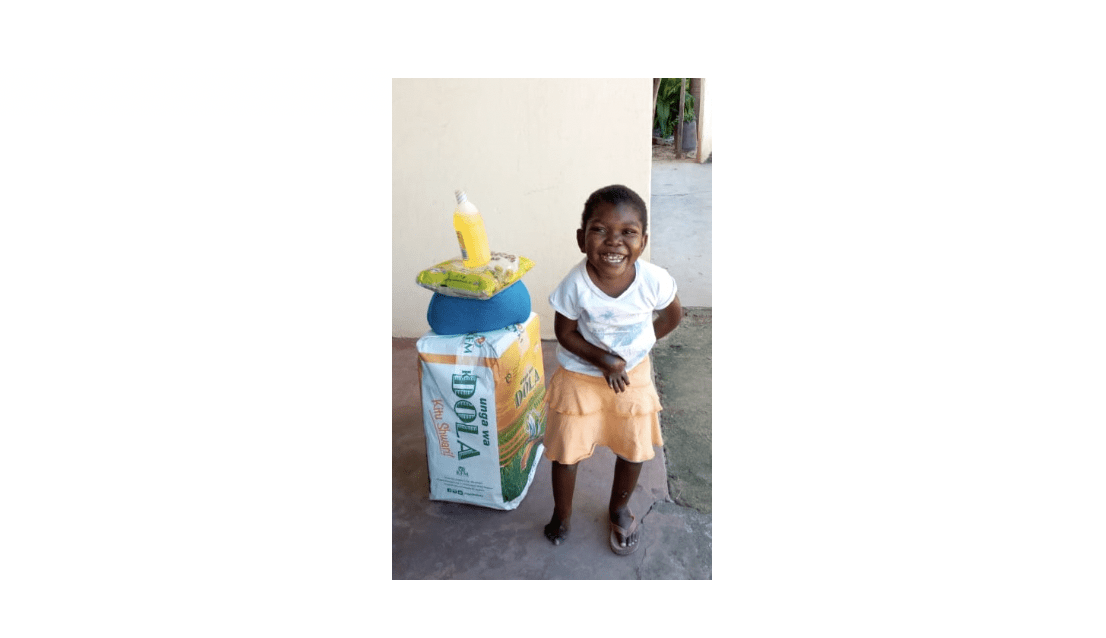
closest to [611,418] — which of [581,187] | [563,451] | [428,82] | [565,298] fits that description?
[563,451]

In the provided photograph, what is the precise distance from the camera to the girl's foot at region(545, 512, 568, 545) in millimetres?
2570

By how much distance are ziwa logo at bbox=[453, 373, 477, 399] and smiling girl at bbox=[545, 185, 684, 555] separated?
305mm

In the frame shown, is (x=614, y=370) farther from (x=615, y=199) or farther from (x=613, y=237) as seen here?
(x=615, y=199)

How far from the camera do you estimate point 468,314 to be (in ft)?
8.32

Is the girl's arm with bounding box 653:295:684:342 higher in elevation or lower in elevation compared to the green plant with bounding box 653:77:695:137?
lower

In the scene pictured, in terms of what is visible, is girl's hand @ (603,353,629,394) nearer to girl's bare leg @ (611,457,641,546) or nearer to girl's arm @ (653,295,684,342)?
girl's arm @ (653,295,684,342)

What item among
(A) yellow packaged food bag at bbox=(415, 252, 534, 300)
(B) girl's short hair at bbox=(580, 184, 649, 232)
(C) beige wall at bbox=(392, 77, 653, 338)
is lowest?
(A) yellow packaged food bag at bbox=(415, 252, 534, 300)

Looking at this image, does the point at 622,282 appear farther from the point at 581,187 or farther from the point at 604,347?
the point at 581,187

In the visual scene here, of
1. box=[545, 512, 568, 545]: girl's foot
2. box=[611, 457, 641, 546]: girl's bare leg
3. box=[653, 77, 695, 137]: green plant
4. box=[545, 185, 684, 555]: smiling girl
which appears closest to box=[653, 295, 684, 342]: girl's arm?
box=[545, 185, 684, 555]: smiling girl

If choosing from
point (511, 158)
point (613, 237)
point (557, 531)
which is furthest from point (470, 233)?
point (511, 158)

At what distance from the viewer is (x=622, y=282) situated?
7.30 ft

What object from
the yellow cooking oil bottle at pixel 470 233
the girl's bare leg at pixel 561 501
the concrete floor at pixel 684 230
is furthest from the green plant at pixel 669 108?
the girl's bare leg at pixel 561 501

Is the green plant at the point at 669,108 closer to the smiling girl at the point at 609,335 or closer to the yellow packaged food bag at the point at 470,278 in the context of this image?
the yellow packaged food bag at the point at 470,278

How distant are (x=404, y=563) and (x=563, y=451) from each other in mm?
809
